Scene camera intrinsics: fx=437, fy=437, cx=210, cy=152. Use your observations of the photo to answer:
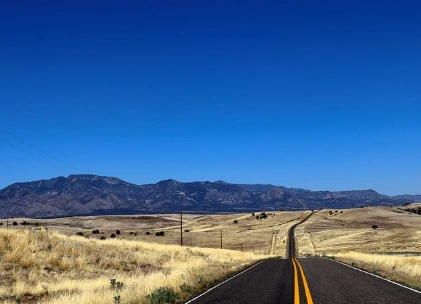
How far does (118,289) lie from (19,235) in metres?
12.9

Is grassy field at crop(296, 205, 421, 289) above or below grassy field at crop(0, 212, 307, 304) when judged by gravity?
below

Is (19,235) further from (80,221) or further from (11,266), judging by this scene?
(80,221)

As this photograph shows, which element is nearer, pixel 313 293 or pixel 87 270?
pixel 313 293

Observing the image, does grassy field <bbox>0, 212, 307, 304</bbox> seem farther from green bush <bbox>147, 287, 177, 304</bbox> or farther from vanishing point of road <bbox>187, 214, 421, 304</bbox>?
vanishing point of road <bbox>187, 214, 421, 304</bbox>

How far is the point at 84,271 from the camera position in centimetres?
2670

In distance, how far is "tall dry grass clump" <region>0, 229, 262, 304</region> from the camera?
16.8 metres

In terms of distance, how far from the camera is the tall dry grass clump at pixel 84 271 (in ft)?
55.2

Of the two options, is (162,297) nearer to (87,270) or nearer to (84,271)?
(84,271)

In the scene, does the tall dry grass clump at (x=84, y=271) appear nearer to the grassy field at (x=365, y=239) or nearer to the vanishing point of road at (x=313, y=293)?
the vanishing point of road at (x=313, y=293)

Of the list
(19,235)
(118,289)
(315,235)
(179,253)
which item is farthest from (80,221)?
(118,289)

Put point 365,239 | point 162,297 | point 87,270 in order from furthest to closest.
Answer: point 365,239 < point 87,270 < point 162,297

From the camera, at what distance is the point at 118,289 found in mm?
17859

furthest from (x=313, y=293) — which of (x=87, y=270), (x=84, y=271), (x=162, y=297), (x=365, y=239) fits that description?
(x=365, y=239)

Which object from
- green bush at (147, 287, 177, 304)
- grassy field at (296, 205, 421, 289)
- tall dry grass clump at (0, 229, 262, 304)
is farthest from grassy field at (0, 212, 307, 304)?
grassy field at (296, 205, 421, 289)
